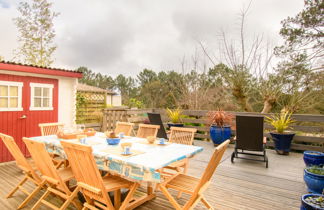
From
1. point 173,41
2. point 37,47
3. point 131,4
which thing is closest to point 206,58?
point 173,41

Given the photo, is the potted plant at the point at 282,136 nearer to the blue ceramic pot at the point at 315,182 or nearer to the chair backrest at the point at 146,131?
the blue ceramic pot at the point at 315,182

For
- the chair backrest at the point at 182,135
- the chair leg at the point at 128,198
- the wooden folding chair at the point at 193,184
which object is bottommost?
the chair leg at the point at 128,198

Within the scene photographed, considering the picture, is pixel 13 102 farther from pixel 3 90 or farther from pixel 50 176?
pixel 50 176

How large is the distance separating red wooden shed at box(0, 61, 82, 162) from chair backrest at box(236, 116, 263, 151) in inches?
180

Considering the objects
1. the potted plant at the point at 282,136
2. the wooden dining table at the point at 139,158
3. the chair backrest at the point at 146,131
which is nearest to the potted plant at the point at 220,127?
the potted plant at the point at 282,136

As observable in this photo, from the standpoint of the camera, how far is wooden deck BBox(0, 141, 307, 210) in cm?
279

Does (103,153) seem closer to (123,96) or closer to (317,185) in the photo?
(317,185)

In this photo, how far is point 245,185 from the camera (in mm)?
3430

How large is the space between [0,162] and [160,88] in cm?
1675

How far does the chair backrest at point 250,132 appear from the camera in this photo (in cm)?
438

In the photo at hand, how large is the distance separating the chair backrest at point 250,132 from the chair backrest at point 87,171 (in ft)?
11.0

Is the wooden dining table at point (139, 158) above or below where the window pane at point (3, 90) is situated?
below

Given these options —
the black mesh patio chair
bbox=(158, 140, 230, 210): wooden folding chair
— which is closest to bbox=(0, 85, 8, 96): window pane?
bbox=(158, 140, 230, 210): wooden folding chair

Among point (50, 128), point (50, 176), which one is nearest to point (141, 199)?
point (50, 176)
